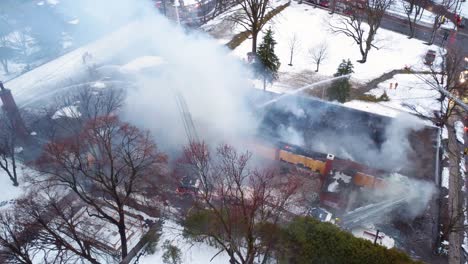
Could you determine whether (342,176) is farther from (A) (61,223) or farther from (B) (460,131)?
(A) (61,223)

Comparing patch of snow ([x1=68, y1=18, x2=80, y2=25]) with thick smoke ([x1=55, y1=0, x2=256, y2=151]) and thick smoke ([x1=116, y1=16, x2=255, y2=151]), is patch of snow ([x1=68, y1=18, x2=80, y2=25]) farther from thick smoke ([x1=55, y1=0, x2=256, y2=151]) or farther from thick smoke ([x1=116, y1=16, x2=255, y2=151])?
thick smoke ([x1=116, y1=16, x2=255, y2=151])

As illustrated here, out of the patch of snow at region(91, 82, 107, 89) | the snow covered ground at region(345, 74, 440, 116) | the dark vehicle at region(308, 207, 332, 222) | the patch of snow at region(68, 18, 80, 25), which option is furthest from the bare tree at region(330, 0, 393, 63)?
the patch of snow at region(68, 18, 80, 25)

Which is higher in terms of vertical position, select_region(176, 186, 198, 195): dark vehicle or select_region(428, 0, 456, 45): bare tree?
select_region(428, 0, 456, 45): bare tree

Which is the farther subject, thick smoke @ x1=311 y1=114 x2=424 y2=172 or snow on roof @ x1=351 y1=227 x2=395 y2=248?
thick smoke @ x1=311 y1=114 x2=424 y2=172

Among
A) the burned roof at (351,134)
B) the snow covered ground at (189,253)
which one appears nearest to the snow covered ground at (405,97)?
the burned roof at (351,134)

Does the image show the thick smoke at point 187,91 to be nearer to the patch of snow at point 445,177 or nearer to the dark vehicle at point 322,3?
the patch of snow at point 445,177

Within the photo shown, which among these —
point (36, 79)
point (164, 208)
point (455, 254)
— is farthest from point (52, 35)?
point (455, 254)

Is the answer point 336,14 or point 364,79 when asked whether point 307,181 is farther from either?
point 336,14
